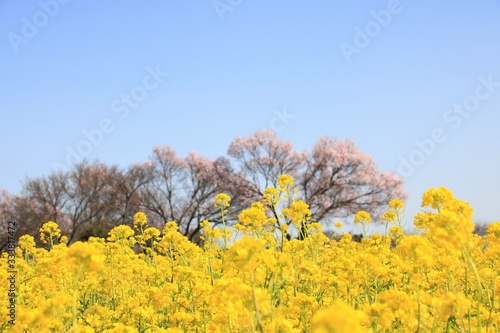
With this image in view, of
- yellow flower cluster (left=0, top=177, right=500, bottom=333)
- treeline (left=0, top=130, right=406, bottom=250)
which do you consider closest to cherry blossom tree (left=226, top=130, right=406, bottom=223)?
treeline (left=0, top=130, right=406, bottom=250)

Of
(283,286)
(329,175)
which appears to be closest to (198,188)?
(329,175)

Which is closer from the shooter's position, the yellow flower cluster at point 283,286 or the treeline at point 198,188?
the yellow flower cluster at point 283,286

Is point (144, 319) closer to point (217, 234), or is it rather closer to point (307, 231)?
point (217, 234)

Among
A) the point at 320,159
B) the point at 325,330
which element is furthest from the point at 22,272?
the point at 320,159

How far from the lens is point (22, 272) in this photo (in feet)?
21.9

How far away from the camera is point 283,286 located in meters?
4.23

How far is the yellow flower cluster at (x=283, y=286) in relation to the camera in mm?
2279

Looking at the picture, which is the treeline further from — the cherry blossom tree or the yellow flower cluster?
the yellow flower cluster

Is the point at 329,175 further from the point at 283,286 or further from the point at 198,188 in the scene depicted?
the point at 283,286

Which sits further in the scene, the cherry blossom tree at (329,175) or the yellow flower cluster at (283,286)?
the cherry blossom tree at (329,175)

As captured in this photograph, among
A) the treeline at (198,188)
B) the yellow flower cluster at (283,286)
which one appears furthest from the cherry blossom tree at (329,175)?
the yellow flower cluster at (283,286)

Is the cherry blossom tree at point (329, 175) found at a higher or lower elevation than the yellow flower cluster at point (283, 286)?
higher

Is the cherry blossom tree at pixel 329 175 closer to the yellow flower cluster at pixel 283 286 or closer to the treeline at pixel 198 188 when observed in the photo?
the treeline at pixel 198 188

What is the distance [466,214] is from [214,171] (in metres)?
29.2
